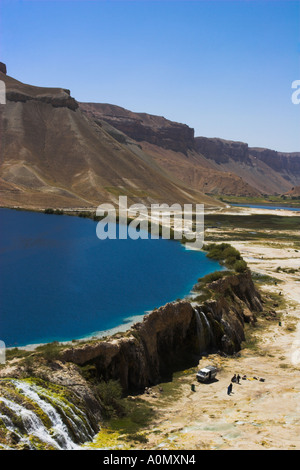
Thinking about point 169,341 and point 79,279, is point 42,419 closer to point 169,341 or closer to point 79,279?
point 169,341

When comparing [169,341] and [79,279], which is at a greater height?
[79,279]

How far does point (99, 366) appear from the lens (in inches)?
1011

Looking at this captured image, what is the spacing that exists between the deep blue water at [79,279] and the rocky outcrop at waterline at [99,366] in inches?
210

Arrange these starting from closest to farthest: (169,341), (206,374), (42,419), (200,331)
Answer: (42,419), (206,374), (169,341), (200,331)

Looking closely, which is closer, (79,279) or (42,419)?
(42,419)

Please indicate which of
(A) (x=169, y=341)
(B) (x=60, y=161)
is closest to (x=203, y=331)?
(A) (x=169, y=341)

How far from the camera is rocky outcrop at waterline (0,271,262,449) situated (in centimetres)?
1816

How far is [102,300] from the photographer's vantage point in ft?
141

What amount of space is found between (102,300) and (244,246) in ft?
172

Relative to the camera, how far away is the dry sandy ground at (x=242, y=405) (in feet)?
64.9

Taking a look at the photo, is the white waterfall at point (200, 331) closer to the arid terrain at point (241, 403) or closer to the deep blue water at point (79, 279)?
the arid terrain at point (241, 403)

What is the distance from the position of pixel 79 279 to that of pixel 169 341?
811 inches

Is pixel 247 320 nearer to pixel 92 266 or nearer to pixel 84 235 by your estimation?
pixel 92 266
